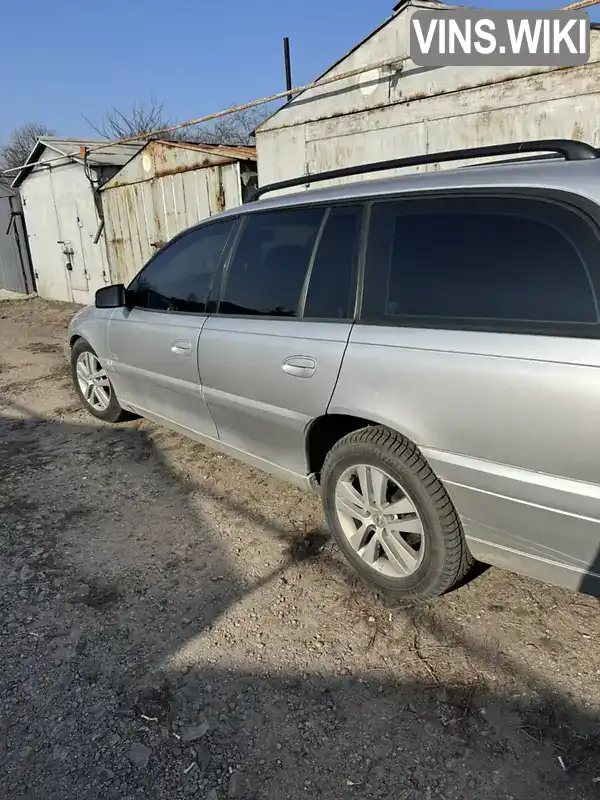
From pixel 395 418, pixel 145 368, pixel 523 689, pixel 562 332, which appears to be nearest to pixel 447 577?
pixel 523 689

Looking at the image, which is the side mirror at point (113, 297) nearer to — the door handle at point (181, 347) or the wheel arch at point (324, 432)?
the door handle at point (181, 347)

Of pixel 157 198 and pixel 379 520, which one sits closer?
pixel 379 520

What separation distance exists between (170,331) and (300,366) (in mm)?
1257

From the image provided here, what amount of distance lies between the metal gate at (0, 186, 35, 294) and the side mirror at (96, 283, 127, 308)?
39.0ft

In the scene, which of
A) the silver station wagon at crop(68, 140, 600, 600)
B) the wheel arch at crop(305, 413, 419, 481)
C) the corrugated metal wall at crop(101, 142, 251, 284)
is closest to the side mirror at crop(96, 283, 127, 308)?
the silver station wagon at crop(68, 140, 600, 600)

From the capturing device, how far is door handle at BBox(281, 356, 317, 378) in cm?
263

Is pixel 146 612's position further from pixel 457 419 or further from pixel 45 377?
pixel 45 377

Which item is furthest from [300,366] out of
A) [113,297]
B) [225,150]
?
[225,150]

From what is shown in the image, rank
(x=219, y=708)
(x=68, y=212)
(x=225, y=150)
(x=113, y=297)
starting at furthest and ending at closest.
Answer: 1. (x=68, y=212)
2. (x=225, y=150)
3. (x=113, y=297)
4. (x=219, y=708)

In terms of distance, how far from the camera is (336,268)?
105 inches

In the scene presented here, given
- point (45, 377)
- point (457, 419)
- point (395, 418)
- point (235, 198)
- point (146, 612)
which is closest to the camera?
point (457, 419)

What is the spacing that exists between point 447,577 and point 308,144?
6.22m

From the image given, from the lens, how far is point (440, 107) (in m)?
5.96

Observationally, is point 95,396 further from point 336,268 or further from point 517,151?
point 517,151
